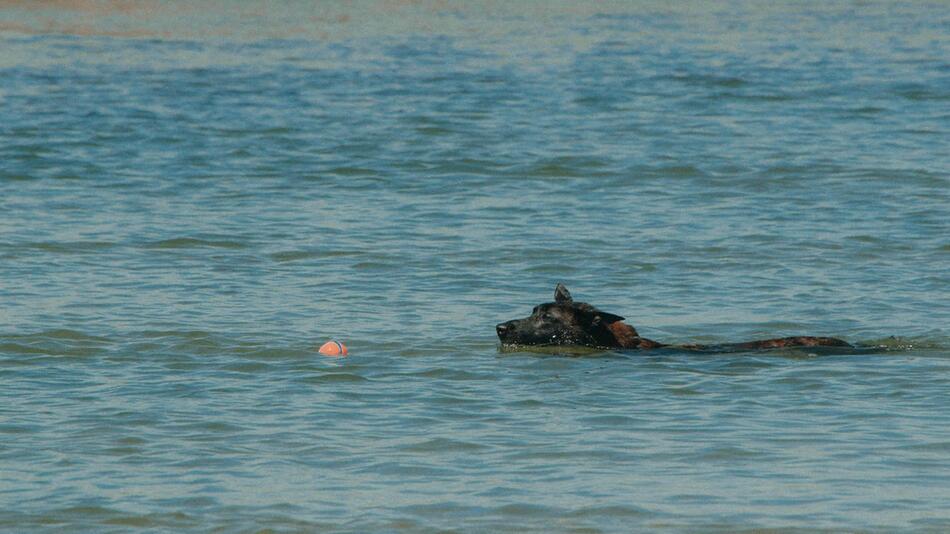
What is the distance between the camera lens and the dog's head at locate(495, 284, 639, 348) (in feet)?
40.0

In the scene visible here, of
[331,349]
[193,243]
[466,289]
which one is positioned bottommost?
[331,349]

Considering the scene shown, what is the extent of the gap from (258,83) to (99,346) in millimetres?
18391

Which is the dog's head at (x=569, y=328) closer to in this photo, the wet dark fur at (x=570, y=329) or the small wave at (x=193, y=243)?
the wet dark fur at (x=570, y=329)

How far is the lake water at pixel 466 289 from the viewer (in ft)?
28.6

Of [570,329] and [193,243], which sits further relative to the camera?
[193,243]

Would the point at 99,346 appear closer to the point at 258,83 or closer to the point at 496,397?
the point at 496,397

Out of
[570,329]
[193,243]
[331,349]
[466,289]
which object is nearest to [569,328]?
[570,329]

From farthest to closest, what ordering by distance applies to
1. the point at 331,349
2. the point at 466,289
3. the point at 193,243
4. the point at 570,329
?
the point at 193,243
the point at 466,289
the point at 570,329
the point at 331,349

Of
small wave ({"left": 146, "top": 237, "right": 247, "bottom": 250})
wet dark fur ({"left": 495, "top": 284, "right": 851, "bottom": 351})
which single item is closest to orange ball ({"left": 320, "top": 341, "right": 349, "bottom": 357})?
wet dark fur ({"left": 495, "top": 284, "right": 851, "bottom": 351})

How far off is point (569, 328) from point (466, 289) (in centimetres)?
226

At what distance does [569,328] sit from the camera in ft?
40.5

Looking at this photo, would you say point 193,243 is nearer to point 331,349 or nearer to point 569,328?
point 331,349

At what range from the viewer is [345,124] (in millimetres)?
25250

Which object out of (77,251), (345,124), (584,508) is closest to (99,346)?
(77,251)
